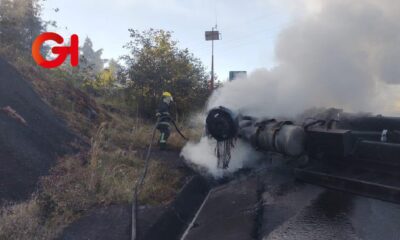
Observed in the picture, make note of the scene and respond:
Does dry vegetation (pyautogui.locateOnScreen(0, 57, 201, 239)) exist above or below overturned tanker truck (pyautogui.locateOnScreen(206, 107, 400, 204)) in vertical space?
below

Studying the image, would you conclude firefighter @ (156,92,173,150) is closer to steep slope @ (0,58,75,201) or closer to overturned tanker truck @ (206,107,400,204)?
steep slope @ (0,58,75,201)

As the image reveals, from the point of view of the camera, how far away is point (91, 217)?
17.4ft

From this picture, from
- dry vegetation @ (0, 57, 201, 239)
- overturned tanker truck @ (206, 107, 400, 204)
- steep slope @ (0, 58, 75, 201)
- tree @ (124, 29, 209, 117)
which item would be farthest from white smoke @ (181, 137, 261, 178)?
tree @ (124, 29, 209, 117)

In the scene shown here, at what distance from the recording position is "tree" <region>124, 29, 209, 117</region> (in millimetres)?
17141

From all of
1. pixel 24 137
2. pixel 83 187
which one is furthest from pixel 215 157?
pixel 24 137

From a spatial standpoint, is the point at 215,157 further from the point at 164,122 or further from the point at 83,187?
the point at 83,187

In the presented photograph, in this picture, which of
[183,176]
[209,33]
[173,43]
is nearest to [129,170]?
[183,176]

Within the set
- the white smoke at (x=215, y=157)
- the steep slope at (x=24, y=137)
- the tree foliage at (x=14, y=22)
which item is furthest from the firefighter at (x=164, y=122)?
the tree foliage at (x=14, y=22)

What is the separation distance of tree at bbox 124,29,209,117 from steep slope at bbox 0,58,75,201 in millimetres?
6606

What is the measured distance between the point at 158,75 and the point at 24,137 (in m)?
10.0

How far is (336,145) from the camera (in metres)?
5.61

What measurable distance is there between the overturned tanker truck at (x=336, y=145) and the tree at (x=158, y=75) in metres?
10.3

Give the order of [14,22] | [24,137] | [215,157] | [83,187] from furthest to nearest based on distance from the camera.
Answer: [14,22]
[215,157]
[24,137]
[83,187]

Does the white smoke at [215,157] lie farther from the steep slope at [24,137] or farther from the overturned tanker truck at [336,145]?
the steep slope at [24,137]
